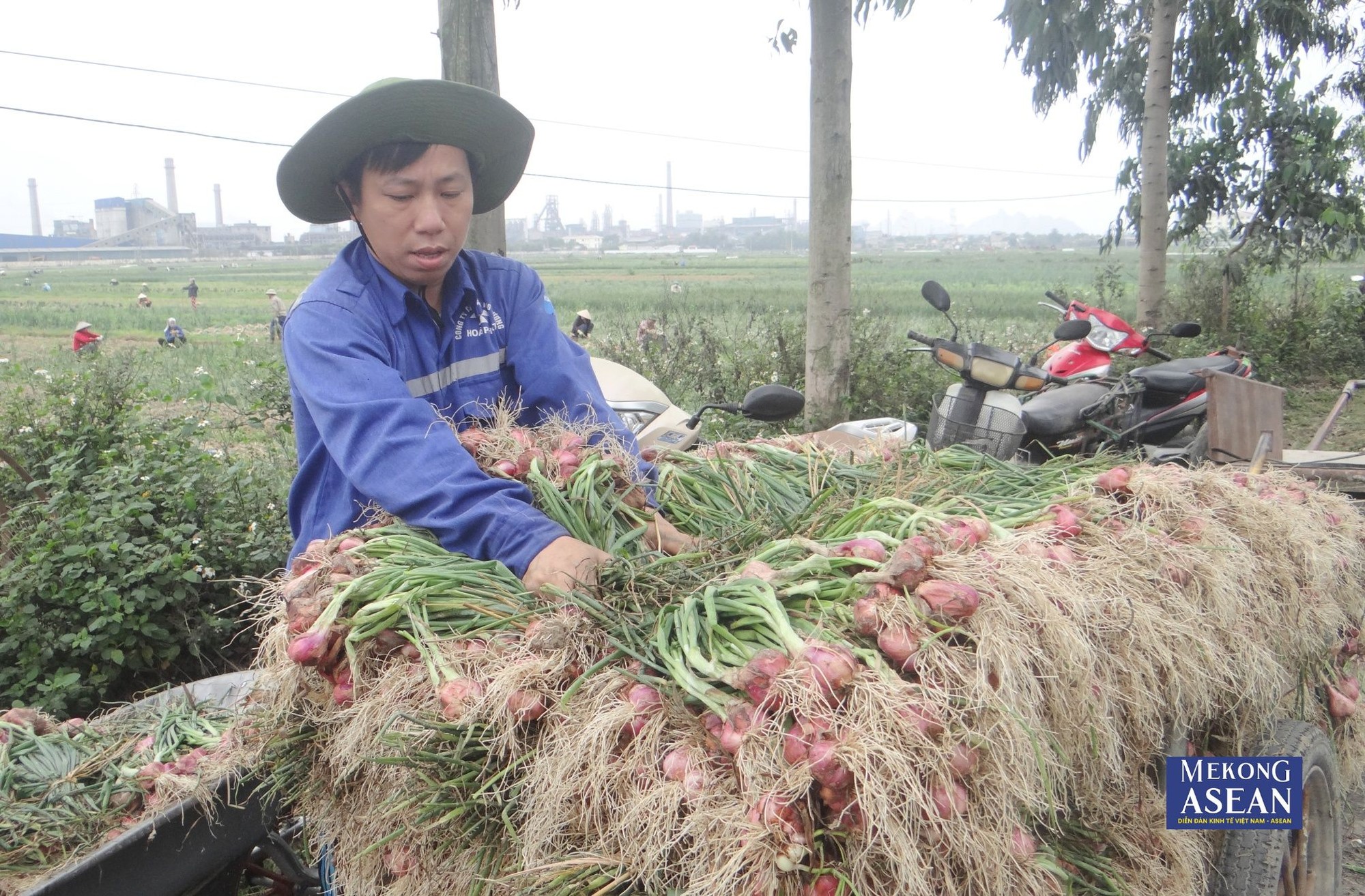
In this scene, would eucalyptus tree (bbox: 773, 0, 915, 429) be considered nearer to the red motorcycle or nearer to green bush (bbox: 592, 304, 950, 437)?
green bush (bbox: 592, 304, 950, 437)

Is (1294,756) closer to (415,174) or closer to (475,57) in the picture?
(415,174)

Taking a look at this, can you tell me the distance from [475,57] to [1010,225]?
563 ft

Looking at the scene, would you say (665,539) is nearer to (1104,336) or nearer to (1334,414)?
(1334,414)

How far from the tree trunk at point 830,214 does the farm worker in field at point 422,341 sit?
3857mm

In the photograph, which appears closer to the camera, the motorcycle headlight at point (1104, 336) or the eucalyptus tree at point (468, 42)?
the eucalyptus tree at point (468, 42)

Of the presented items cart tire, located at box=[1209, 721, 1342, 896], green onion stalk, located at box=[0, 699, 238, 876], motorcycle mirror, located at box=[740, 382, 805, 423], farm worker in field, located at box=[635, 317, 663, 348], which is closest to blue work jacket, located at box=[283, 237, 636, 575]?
motorcycle mirror, located at box=[740, 382, 805, 423]

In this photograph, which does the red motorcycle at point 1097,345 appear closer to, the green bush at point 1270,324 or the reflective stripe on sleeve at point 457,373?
the reflective stripe on sleeve at point 457,373

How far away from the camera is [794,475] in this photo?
7.34 ft

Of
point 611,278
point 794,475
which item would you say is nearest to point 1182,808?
point 794,475

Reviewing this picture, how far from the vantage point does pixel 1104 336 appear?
568cm

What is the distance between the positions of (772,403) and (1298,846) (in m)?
1.74

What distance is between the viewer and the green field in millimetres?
8680

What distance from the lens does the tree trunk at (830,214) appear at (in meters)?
5.80

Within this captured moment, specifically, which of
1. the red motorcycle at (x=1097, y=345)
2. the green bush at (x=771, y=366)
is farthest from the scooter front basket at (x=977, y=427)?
the green bush at (x=771, y=366)
